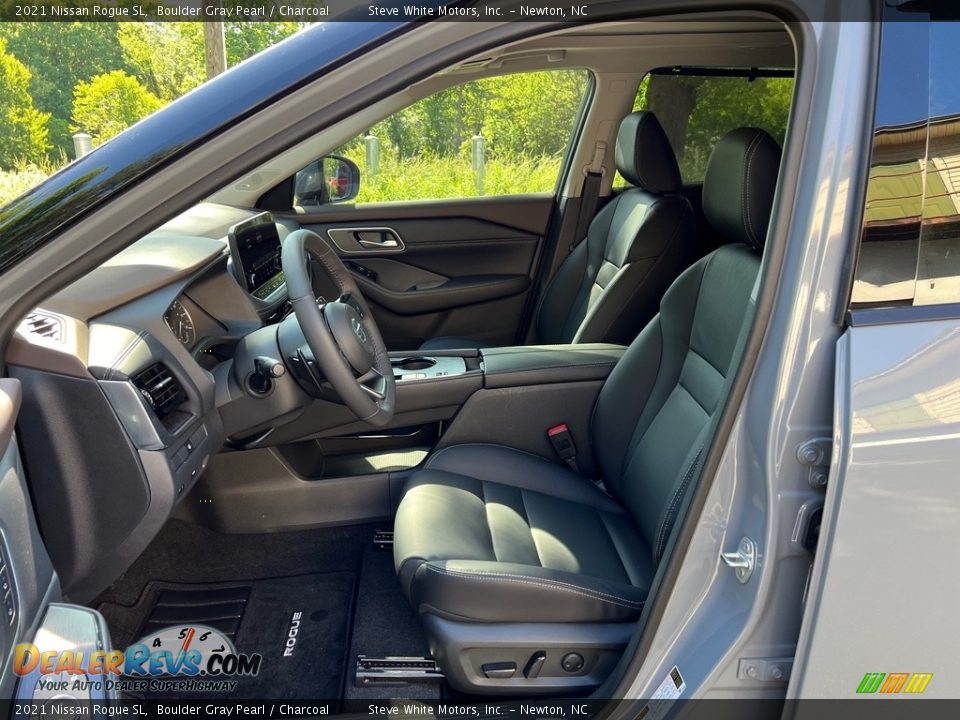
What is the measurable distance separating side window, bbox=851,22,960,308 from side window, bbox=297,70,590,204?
8.03ft

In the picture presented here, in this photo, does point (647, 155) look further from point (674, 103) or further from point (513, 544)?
point (513, 544)

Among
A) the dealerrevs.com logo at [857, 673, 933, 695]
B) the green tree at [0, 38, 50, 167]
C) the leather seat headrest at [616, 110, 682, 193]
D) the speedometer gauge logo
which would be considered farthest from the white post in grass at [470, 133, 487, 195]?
the green tree at [0, 38, 50, 167]

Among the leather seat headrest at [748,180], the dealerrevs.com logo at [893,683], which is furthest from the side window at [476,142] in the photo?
the dealerrevs.com logo at [893,683]

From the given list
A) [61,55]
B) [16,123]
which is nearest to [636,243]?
[16,123]

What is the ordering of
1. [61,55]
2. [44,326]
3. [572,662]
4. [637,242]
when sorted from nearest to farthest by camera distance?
[44,326] < [572,662] < [637,242] < [61,55]

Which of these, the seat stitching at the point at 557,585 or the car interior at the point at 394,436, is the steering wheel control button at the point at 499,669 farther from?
the seat stitching at the point at 557,585

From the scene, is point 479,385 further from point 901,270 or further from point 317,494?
point 901,270

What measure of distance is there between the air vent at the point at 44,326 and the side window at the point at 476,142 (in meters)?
2.13

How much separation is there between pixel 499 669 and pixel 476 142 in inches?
112

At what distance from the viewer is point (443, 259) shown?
3.74 m

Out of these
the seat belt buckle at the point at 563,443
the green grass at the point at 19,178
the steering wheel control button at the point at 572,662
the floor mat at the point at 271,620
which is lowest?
the green grass at the point at 19,178

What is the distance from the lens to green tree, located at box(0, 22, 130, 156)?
12172 mm

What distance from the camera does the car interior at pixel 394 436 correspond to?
156 centimetres

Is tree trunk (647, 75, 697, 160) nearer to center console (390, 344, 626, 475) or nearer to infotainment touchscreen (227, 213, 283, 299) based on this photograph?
center console (390, 344, 626, 475)
